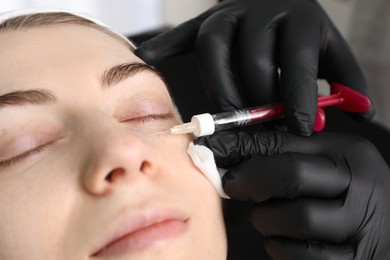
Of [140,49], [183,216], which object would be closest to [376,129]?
[140,49]

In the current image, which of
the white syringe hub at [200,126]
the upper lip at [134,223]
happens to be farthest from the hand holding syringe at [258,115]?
the upper lip at [134,223]

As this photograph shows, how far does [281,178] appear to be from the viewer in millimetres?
929

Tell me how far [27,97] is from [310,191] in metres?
0.63

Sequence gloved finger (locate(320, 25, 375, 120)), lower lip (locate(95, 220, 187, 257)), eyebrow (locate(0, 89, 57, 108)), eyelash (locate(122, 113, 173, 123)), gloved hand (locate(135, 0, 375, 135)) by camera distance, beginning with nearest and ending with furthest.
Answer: lower lip (locate(95, 220, 187, 257)) → eyebrow (locate(0, 89, 57, 108)) → eyelash (locate(122, 113, 173, 123)) → gloved hand (locate(135, 0, 375, 135)) → gloved finger (locate(320, 25, 375, 120))

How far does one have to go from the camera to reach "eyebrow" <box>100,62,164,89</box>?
3.04ft

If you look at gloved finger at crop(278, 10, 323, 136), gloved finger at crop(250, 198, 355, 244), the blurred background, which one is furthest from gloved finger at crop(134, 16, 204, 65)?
the blurred background

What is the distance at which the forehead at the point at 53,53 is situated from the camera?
2.93 ft

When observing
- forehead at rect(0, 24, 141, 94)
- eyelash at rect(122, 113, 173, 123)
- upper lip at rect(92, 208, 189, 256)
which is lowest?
upper lip at rect(92, 208, 189, 256)

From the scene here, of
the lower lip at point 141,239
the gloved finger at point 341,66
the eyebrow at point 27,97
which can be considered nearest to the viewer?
the lower lip at point 141,239

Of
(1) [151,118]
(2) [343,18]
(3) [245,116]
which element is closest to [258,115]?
(3) [245,116]

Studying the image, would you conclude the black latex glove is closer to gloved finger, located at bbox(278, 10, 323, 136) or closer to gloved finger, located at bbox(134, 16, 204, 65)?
gloved finger, located at bbox(278, 10, 323, 136)

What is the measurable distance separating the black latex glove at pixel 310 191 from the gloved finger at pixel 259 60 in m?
0.14

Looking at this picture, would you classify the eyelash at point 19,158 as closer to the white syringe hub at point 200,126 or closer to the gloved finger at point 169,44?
the white syringe hub at point 200,126

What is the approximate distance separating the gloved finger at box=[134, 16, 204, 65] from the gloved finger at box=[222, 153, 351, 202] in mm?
432
